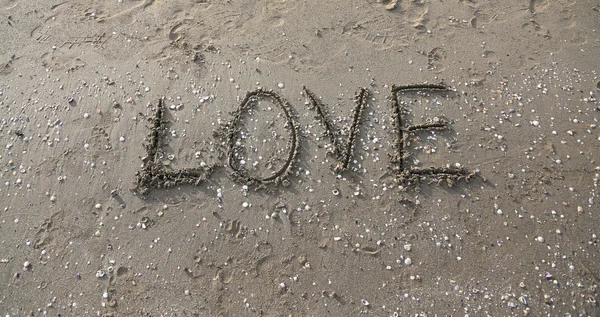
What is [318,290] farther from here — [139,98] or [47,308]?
[139,98]

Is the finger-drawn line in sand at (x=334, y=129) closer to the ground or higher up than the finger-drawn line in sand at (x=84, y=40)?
closer to the ground

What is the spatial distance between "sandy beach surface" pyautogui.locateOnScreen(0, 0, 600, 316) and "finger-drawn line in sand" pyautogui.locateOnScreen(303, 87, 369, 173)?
0.02 m

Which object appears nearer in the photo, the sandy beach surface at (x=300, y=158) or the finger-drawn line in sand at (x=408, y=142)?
the sandy beach surface at (x=300, y=158)

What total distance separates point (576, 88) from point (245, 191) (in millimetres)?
4011

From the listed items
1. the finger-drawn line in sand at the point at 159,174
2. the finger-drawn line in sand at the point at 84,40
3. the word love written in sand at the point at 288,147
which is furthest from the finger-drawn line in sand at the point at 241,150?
the finger-drawn line in sand at the point at 84,40

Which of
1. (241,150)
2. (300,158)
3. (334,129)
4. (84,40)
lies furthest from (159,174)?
(84,40)

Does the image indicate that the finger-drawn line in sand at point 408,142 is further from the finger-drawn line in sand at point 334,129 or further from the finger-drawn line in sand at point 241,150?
the finger-drawn line in sand at point 241,150

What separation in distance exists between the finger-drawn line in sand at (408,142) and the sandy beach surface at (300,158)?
2 centimetres

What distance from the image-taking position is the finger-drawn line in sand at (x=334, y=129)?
12.5 feet

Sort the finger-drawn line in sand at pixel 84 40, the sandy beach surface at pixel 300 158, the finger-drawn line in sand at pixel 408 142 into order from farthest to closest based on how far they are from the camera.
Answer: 1. the finger-drawn line in sand at pixel 84 40
2. the finger-drawn line in sand at pixel 408 142
3. the sandy beach surface at pixel 300 158

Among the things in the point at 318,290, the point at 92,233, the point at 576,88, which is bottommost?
the point at 318,290

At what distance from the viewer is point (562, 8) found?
481cm

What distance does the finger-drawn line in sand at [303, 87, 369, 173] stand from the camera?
3809mm

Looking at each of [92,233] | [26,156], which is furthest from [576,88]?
[26,156]
